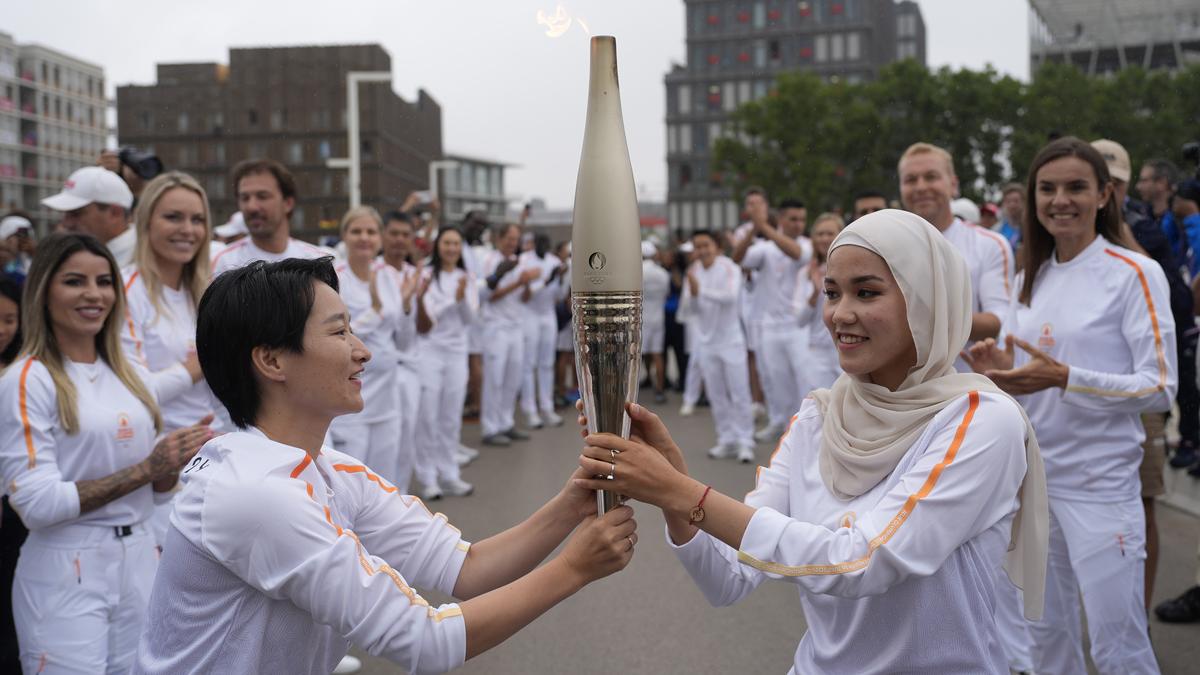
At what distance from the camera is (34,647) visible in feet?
11.2

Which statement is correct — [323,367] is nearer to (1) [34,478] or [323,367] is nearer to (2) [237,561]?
(2) [237,561]

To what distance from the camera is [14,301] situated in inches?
163

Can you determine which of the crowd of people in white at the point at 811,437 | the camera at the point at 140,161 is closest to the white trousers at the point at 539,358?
the crowd of people in white at the point at 811,437

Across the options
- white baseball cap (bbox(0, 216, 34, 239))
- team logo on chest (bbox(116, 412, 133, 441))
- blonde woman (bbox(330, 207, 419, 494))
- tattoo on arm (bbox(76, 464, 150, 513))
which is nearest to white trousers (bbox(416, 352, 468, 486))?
blonde woman (bbox(330, 207, 419, 494))

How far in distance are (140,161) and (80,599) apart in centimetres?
347

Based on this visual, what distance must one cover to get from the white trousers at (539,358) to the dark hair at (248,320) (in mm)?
10807

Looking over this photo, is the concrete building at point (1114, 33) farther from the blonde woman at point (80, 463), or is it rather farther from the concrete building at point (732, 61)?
the blonde woman at point (80, 463)

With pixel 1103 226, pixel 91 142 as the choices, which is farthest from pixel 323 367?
pixel 91 142

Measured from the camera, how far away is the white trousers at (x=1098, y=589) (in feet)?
12.2

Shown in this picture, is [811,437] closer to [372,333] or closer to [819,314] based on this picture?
[372,333]

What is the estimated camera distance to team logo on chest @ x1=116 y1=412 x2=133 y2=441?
3764 millimetres

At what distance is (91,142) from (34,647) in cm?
10513

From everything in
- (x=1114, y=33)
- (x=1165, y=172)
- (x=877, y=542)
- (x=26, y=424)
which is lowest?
(x=877, y=542)

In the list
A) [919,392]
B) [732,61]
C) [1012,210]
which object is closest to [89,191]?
[919,392]
